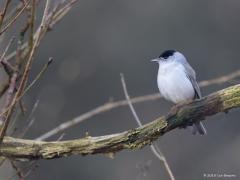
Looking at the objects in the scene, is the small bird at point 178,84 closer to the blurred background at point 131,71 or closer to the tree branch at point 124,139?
the tree branch at point 124,139

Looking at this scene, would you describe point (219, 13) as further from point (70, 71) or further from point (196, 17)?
point (70, 71)

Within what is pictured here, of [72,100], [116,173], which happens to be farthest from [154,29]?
[116,173]

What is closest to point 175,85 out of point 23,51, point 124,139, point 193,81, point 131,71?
point 193,81

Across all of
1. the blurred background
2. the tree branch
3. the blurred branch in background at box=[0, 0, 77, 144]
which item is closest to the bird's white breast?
the tree branch

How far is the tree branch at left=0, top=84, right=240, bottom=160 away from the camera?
395 centimetres

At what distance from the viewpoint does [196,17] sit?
15266 millimetres

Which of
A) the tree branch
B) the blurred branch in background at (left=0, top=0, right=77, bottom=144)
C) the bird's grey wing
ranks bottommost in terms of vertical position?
the tree branch

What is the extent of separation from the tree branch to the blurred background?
6.90 meters

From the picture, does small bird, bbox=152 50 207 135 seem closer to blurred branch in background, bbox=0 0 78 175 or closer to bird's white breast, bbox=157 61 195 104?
bird's white breast, bbox=157 61 195 104

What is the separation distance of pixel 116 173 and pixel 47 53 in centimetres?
233

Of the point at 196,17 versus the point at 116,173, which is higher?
the point at 196,17

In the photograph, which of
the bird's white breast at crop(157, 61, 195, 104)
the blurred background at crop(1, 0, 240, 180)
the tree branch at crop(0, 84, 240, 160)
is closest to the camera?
the tree branch at crop(0, 84, 240, 160)

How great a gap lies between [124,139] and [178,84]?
1.00 meters

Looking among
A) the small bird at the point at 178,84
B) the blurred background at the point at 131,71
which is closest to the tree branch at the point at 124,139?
the small bird at the point at 178,84
